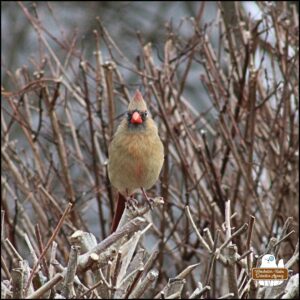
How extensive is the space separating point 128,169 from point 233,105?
1.62m

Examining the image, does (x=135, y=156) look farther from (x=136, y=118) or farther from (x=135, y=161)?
(x=136, y=118)

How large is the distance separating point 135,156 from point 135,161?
23 mm

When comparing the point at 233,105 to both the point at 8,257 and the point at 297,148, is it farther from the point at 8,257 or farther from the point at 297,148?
the point at 8,257

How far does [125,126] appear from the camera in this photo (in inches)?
141

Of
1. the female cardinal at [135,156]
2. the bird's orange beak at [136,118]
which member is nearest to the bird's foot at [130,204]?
the female cardinal at [135,156]

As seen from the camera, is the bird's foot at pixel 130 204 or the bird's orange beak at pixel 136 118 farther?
the bird's orange beak at pixel 136 118

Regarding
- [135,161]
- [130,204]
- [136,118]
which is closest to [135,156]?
[135,161]

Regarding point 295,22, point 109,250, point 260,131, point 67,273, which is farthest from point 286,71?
point 67,273

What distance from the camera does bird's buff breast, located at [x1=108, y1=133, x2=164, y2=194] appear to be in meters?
3.46

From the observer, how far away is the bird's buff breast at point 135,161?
3461mm

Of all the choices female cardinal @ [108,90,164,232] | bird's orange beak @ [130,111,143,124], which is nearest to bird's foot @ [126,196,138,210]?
female cardinal @ [108,90,164,232]

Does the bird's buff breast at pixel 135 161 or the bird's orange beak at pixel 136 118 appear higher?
the bird's orange beak at pixel 136 118

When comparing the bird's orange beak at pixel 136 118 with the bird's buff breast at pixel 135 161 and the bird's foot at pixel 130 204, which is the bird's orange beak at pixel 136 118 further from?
the bird's foot at pixel 130 204

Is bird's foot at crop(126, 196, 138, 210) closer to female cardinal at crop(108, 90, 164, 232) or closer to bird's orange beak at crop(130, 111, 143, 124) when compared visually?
female cardinal at crop(108, 90, 164, 232)
